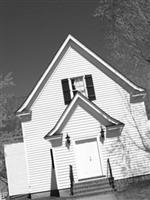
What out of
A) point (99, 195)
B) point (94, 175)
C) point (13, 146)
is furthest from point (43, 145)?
point (99, 195)

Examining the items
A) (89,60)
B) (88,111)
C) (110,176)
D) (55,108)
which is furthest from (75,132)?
(89,60)

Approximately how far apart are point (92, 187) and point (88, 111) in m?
3.86

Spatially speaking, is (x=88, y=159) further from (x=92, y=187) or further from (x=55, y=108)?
(x=55, y=108)

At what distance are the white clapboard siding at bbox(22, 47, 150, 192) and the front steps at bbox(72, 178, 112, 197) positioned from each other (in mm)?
1662

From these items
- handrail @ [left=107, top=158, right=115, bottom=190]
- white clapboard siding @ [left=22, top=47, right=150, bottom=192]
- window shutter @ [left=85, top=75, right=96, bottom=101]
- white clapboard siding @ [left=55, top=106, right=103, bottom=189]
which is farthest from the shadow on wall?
window shutter @ [left=85, top=75, right=96, bottom=101]

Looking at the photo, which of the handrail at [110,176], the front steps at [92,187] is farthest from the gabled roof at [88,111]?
the front steps at [92,187]

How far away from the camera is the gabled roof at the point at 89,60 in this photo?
13.6 m

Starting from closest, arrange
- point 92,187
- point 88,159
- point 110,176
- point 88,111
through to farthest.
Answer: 1. point 92,187
2. point 110,176
3. point 88,159
4. point 88,111

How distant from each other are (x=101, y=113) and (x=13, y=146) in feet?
19.5

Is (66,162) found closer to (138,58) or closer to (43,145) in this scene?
(43,145)

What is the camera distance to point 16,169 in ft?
46.9

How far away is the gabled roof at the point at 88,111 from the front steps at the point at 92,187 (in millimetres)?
2725

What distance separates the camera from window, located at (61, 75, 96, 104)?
1385 centimetres

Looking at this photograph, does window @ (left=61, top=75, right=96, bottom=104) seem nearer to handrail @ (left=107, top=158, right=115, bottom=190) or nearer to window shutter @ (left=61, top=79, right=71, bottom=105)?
window shutter @ (left=61, top=79, right=71, bottom=105)
